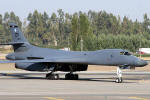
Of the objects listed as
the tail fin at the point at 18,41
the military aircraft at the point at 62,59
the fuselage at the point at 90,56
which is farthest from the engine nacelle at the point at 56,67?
the tail fin at the point at 18,41

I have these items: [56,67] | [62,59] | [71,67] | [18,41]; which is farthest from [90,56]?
[18,41]

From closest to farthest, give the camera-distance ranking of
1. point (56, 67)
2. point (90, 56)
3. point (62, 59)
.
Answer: point (90, 56) → point (62, 59) → point (56, 67)

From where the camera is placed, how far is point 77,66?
33.3 m

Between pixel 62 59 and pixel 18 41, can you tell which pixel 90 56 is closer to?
pixel 62 59

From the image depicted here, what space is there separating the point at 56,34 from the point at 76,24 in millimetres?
68028

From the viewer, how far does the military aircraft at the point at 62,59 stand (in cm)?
2998

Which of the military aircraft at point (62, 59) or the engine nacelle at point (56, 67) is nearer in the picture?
the military aircraft at point (62, 59)

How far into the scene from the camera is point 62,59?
106 ft

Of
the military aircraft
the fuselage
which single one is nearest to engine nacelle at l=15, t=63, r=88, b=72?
the military aircraft

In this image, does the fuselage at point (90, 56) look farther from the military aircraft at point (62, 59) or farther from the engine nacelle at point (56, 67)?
the engine nacelle at point (56, 67)

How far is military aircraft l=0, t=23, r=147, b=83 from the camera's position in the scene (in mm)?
29984

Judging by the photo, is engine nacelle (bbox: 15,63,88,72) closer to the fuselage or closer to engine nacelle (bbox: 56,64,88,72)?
engine nacelle (bbox: 56,64,88,72)
